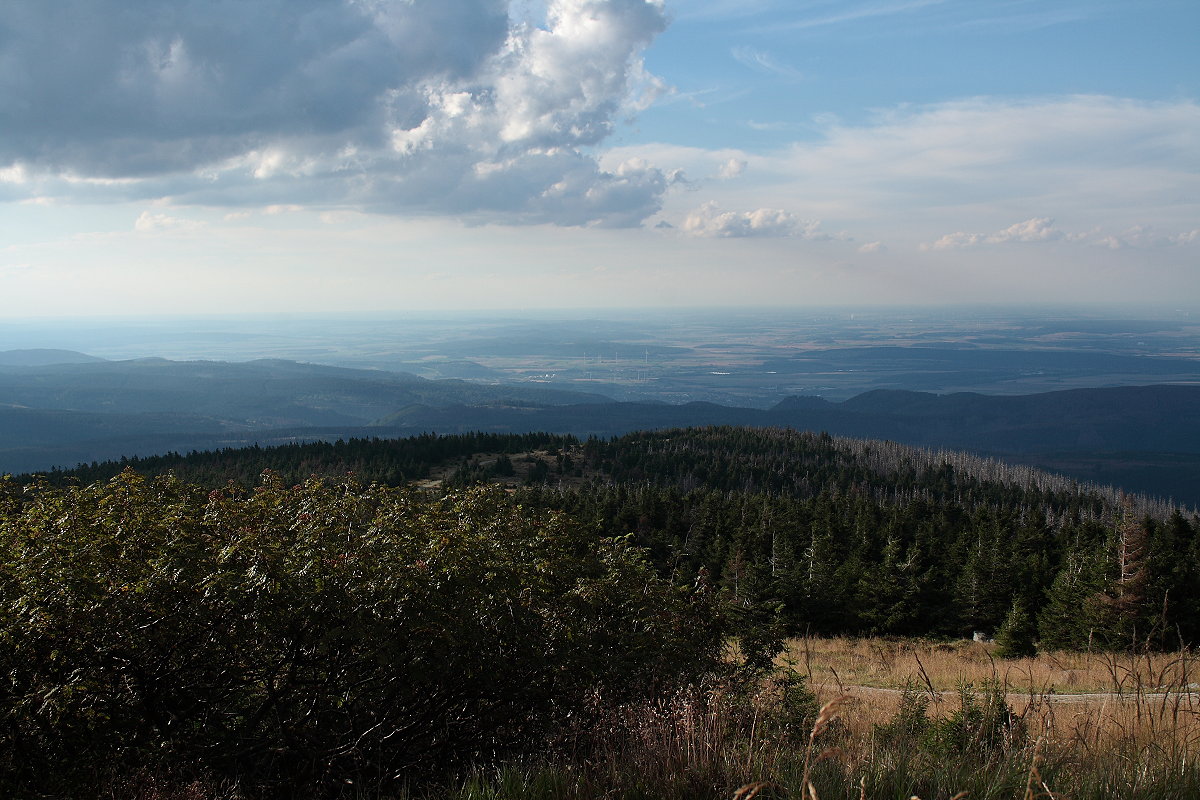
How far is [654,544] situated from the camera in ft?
177

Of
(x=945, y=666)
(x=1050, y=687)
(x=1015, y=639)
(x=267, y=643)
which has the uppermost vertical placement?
(x=267, y=643)

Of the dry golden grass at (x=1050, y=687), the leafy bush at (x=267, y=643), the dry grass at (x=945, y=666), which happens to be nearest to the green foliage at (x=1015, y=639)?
the dry grass at (x=945, y=666)

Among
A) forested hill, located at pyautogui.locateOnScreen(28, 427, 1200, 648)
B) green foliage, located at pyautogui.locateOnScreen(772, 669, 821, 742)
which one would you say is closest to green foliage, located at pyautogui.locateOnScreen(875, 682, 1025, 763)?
green foliage, located at pyautogui.locateOnScreen(772, 669, 821, 742)

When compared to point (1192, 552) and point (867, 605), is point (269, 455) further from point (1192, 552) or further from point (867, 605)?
point (1192, 552)

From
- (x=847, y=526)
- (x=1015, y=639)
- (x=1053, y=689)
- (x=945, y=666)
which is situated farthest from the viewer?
(x=847, y=526)

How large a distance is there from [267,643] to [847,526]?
53094 mm

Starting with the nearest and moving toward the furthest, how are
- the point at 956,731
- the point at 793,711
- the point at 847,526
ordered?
the point at 956,731 < the point at 793,711 < the point at 847,526

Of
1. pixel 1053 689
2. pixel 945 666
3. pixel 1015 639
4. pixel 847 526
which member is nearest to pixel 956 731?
pixel 1053 689

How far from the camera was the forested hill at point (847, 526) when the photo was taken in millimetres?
29141

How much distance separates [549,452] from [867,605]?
8272cm

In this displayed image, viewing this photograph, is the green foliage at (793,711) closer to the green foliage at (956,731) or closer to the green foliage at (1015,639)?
the green foliage at (956,731)

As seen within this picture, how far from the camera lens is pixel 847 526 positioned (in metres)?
56.3

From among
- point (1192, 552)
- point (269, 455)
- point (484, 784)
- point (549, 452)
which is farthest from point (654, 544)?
point (269, 455)

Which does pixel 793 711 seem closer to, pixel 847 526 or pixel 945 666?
pixel 945 666
